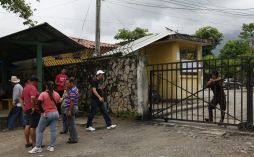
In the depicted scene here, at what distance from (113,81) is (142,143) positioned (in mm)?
3575

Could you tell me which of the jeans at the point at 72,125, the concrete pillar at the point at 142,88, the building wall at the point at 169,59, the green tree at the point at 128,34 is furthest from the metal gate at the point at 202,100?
the green tree at the point at 128,34

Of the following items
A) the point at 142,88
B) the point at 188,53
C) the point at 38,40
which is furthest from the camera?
the point at 188,53

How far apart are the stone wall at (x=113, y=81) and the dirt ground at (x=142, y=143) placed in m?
1.39

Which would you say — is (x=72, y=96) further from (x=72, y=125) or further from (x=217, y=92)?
(x=217, y=92)

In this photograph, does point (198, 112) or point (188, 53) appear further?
point (188, 53)

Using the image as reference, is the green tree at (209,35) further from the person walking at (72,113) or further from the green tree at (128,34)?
the person walking at (72,113)

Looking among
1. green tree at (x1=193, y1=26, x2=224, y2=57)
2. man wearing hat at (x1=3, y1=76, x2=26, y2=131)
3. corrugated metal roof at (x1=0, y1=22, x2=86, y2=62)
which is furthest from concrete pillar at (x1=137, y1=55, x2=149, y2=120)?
green tree at (x1=193, y1=26, x2=224, y2=57)

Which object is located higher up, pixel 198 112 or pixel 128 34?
pixel 128 34

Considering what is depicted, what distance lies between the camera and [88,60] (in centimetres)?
933

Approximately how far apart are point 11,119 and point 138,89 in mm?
3993

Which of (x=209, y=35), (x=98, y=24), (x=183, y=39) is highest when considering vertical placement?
(x=209, y=35)

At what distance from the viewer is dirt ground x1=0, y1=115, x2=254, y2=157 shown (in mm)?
4121

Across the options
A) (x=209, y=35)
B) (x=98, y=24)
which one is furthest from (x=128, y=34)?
(x=209, y=35)

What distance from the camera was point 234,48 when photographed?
3516 centimetres
